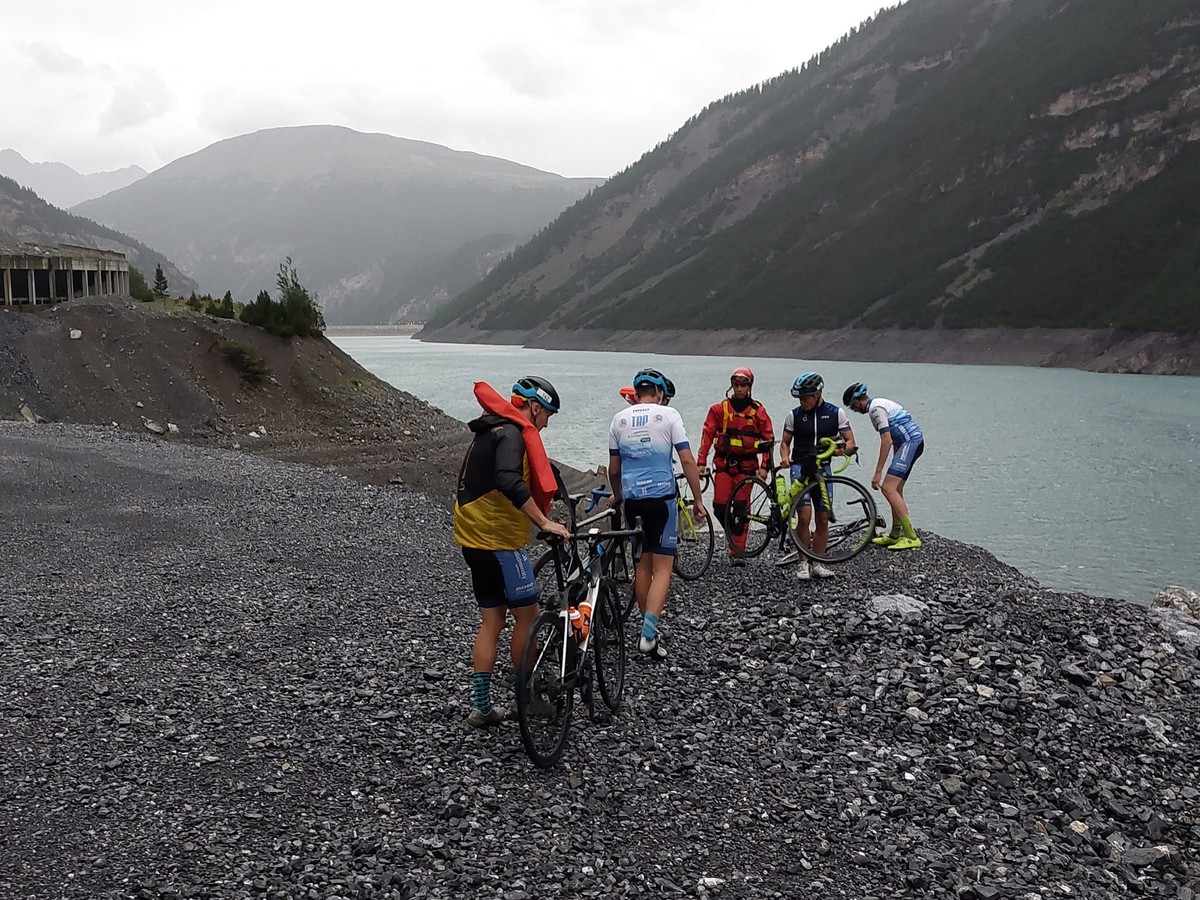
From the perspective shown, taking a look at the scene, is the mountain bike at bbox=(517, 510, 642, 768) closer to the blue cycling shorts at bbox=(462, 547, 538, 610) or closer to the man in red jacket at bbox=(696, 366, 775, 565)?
the blue cycling shorts at bbox=(462, 547, 538, 610)

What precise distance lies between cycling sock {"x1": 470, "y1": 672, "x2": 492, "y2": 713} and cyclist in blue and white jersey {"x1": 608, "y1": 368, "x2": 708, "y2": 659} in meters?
2.09

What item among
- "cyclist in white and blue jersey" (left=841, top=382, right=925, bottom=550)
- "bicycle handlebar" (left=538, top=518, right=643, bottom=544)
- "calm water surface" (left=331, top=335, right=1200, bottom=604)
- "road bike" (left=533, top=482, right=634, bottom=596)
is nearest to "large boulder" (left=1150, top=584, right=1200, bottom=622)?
"cyclist in white and blue jersey" (left=841, top=382, right=925, bottom=550)

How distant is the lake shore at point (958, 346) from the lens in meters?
94.0

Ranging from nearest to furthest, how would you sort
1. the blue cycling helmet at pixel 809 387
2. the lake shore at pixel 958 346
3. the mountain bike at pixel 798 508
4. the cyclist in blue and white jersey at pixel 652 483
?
the cyclist in blue and white jersey at pixel 652 483 < the blue cycling helmet at pixel 809 387 < the mountain bike at pixel 798 508 < the lake shore at pixel 958 346

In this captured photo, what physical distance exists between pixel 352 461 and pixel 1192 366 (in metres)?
86.3

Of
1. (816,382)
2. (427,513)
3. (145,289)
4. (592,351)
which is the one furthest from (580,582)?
(592,351)

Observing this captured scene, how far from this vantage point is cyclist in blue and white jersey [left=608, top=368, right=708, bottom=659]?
27.8 feet

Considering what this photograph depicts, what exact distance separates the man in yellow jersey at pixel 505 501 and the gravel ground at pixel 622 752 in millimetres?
1030

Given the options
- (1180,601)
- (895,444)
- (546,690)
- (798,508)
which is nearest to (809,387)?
(798,508)

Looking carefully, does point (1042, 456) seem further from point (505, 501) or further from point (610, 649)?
point (505, 501)

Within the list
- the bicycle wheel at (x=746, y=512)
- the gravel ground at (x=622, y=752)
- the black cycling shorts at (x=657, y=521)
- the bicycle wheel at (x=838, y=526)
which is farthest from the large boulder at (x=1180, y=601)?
the black cycling shorts at (x=657, y=521)

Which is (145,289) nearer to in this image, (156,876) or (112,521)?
(112,521)

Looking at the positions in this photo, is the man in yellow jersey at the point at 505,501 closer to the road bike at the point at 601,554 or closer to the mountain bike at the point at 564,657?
the mountain bike at the point at 564,657

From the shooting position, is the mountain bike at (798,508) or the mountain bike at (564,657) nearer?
the mountain bike at (564,657)
